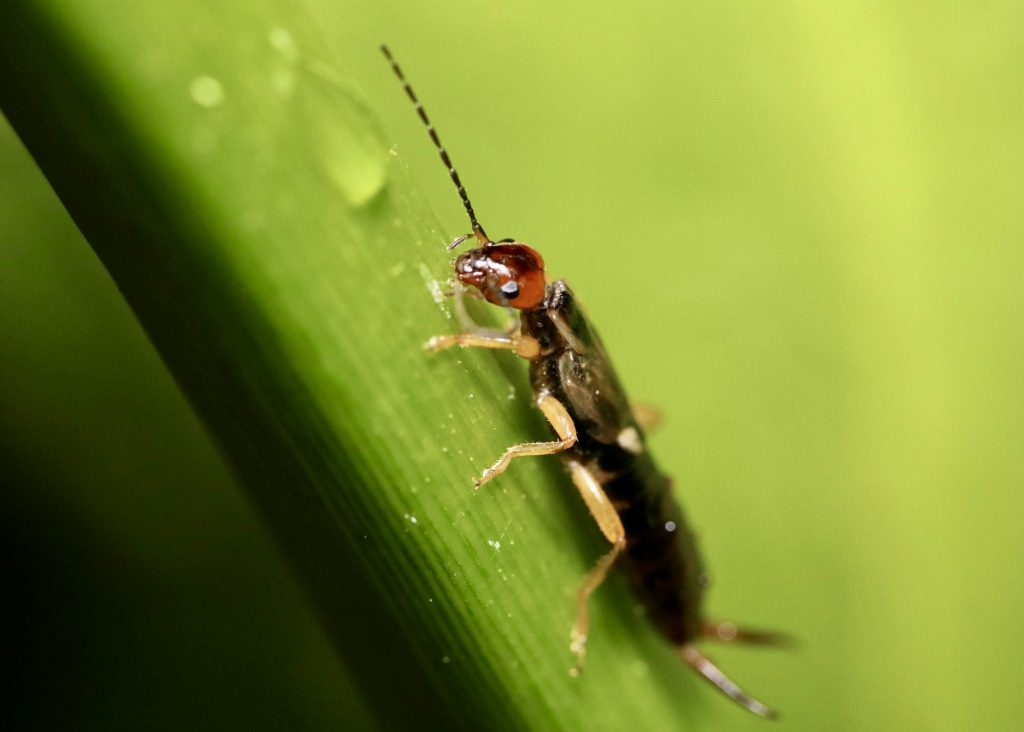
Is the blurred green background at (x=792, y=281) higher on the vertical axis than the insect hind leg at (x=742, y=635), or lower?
higher

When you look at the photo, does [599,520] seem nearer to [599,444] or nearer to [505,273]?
[599,444]

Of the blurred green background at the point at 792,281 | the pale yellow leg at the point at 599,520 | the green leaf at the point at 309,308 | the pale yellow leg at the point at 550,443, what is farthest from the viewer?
the blurred green background at the point at 792,281

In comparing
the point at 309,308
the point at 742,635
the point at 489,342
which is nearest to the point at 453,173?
the point at 489,342

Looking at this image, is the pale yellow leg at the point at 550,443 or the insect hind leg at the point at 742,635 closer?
the pale yellow leg at the point at 550,443

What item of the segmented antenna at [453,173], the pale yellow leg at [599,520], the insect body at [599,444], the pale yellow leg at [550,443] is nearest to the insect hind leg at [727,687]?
the insect body at [599,444]

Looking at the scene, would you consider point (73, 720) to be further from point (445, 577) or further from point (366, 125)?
point (366, 125)

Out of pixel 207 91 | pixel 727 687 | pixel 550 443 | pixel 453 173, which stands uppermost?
pixel 207 91

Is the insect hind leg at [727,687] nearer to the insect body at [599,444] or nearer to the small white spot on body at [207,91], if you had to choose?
the insect body at [599,444]
